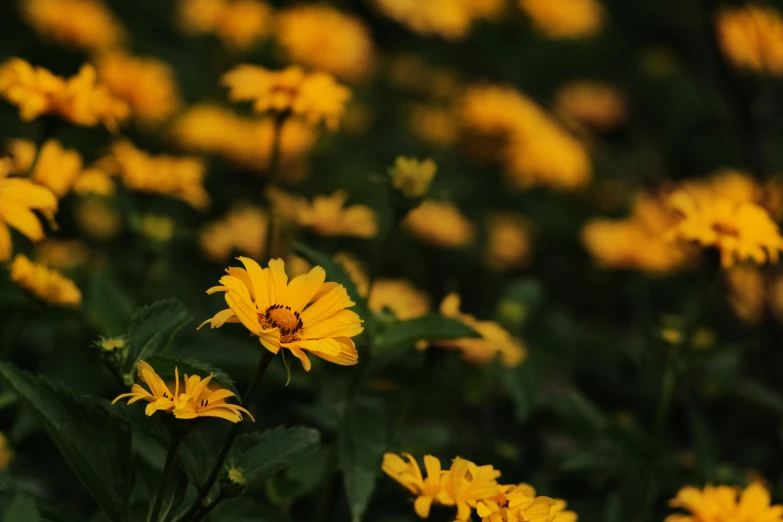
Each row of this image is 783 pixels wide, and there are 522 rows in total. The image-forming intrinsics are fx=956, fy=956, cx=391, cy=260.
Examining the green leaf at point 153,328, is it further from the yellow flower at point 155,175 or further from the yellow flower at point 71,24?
the yellow flower at point 71,24

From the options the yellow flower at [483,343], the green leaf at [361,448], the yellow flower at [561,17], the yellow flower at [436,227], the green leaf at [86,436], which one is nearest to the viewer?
the green leaf at [86,436]

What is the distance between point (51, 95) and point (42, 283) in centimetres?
25

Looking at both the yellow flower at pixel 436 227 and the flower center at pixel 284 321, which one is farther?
the yellow flower at pixel 436 227

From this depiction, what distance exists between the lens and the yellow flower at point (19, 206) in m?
0.94

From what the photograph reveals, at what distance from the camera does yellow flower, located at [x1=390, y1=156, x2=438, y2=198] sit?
4.08 feet

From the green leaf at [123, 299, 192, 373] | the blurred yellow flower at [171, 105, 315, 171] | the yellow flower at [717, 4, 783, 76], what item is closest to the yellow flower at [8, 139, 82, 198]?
the green leaf at [123, 299, 192, 373]

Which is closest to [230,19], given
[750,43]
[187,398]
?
[750,43]

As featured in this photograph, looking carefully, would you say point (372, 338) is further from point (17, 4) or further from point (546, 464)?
point (17, 4)

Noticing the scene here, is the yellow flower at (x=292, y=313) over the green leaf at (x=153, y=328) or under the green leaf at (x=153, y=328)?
over

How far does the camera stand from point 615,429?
1350 mm

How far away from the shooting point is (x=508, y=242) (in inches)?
101

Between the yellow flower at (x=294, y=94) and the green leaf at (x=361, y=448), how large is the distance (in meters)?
0.45

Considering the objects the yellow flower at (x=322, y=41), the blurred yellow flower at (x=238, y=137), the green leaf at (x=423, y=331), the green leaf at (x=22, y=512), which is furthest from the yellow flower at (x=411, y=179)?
the yellow flower at (x=322, y=41)

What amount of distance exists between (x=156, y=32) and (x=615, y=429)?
253 centimetres
